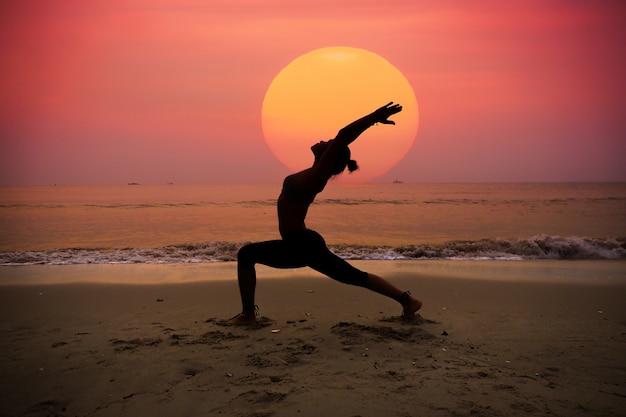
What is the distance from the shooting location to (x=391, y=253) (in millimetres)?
12570

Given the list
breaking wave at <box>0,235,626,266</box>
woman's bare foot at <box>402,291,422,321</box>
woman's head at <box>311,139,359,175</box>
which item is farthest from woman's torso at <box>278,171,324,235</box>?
breaking wave at <box>0,235,626,266</box>

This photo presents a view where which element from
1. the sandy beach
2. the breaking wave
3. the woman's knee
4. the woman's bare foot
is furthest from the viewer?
the breaking wave

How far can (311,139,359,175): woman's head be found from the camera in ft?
15.0

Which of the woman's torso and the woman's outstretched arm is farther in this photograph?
the woman's torso

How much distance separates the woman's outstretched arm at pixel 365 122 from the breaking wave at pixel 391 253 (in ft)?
24.4

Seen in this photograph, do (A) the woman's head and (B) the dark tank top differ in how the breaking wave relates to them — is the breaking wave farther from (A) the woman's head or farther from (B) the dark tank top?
(A) the woman's head

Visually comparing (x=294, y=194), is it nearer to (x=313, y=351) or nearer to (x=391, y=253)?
(x=313, y=351)

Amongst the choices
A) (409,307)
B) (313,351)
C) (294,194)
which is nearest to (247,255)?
(294,194)

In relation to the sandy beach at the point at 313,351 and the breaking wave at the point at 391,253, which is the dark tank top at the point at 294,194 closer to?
the sandy beach at the point at 313,351

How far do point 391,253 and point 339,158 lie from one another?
8.34m

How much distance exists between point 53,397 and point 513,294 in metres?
5.79

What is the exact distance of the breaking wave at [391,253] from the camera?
11.5 metres

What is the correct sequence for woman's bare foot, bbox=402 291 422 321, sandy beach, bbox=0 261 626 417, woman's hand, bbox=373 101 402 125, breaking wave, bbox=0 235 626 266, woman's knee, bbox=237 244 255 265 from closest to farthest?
1. sandy beach, bbox=0 261 626 417
2. woman's hand, bbox=373 101 402 125
3. woman's knee, bbox=237 244 255 265
4. woman's bare foot, bbox=402 291 422 321
5. breaking wave, bbox=0 235 626 266

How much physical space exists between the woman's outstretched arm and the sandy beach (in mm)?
1853
